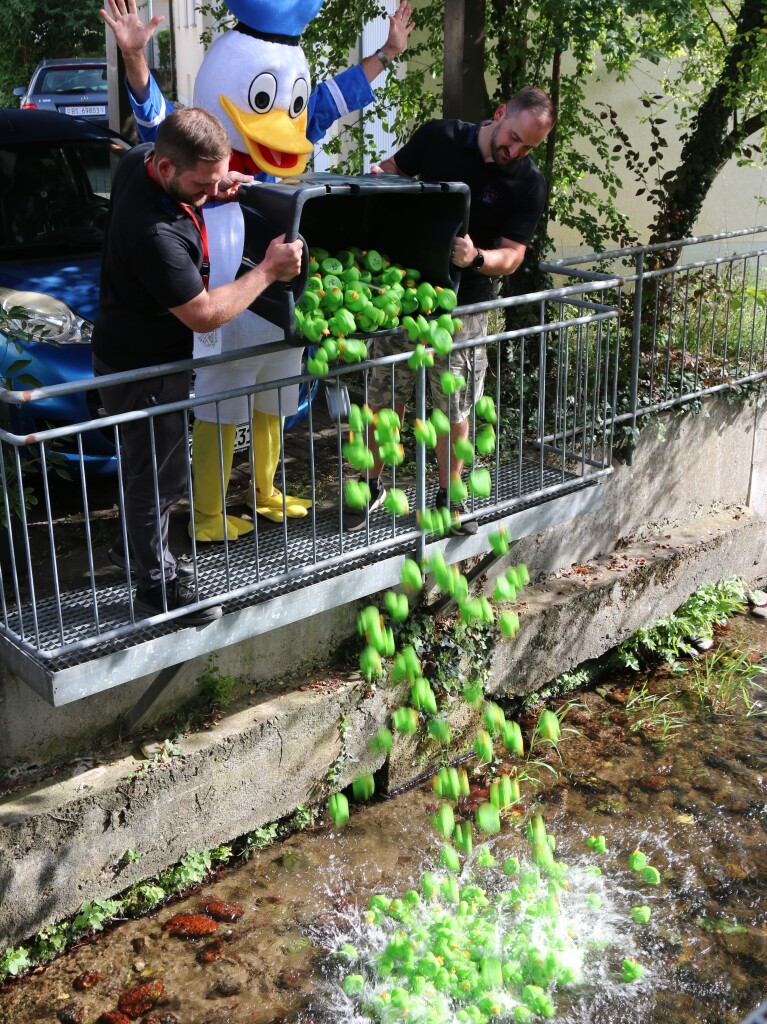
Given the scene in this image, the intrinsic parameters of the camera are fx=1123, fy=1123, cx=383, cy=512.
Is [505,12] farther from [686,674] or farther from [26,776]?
[26,776]

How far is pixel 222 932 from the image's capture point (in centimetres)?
425

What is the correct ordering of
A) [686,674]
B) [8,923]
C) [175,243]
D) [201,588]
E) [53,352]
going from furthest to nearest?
1. [686,674]
2. [53,352]
3. [201,588]
4. [8,923]
5. [175,243]

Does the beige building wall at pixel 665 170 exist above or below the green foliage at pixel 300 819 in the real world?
above

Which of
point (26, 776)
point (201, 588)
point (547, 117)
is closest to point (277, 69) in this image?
point (547, 117)

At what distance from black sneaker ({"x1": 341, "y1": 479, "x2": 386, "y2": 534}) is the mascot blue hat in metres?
1.93

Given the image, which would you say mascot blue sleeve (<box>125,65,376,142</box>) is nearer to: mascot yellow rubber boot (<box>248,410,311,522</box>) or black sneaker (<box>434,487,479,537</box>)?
mascot yellow rubber boot (<box>248,410,311,522</box>)

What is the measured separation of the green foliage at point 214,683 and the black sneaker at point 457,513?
1.16 m

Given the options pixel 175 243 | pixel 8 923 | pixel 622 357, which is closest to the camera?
pixel 175 243

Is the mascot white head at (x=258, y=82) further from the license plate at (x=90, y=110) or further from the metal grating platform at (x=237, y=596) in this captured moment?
the license plate at (x=90, y=110)

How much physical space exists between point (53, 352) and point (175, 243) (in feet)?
5.59

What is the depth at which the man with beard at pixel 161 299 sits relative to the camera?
3586mm

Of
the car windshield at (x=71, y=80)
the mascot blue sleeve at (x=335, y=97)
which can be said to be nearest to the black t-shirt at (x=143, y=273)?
the mascot blue sleeve at (x=335, y=97)

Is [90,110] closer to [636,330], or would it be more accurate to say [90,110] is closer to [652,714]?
[636,330]

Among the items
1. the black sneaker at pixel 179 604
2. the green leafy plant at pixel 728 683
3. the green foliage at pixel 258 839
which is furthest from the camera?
the green leafy plant at pixel 728 683
